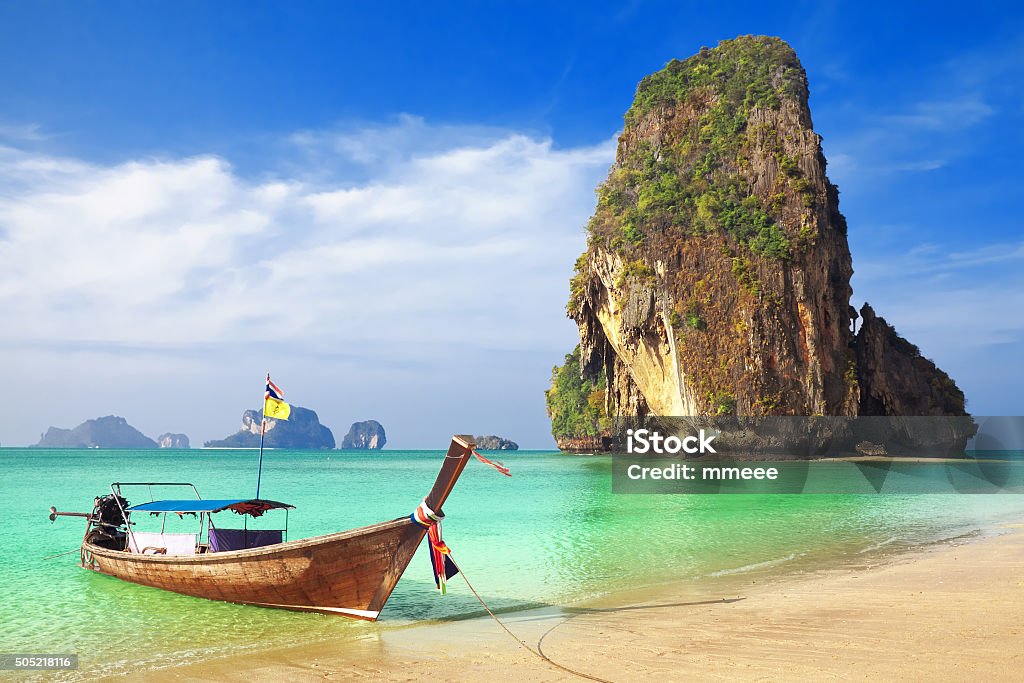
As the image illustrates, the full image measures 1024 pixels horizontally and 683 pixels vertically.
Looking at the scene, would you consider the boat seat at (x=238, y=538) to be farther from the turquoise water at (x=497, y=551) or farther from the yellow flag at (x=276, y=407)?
the yellow flag at (x=276, y=407)

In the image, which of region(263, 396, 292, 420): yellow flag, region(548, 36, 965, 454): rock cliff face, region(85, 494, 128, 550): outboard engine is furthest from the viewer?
region(548, 36, 965, 454): rock cliff face

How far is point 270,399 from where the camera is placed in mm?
10945

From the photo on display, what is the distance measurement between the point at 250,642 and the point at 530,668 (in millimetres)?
3460

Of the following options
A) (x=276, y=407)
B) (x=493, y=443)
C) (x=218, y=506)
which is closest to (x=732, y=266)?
(x=276, y=407)

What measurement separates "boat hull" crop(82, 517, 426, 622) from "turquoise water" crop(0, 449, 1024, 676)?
230 millimetres

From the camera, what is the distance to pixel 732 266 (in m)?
50.0

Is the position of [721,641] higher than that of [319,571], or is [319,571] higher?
[319,571]

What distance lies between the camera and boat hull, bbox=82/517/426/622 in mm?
8547

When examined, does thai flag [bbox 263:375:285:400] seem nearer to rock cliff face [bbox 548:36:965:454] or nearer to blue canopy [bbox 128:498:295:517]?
blue canopy [bbox 128:498:295:517]

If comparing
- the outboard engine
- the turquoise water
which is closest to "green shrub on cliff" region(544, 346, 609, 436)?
the turquoise water

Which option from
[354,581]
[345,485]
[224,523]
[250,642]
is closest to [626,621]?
[354,581]

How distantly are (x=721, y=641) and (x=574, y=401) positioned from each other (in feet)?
250

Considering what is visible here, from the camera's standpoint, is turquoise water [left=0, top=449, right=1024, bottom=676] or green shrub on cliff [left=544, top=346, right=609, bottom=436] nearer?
turquoise water [left=0, top=449, right=1024, bottom=676]

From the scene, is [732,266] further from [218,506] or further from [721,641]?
[721,641]
